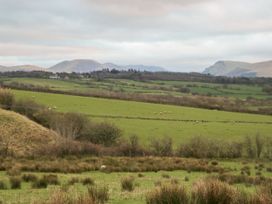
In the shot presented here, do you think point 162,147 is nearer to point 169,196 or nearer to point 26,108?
point 26,108

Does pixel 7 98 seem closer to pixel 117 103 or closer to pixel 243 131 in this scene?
pixel 117 103

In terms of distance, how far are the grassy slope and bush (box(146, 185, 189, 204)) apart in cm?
4539

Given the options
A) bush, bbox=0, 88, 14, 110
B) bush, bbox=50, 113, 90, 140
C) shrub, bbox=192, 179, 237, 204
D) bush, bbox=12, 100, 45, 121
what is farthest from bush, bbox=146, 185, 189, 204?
bush, bbox=0, 88, 14, 110

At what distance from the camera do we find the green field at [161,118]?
220 ft

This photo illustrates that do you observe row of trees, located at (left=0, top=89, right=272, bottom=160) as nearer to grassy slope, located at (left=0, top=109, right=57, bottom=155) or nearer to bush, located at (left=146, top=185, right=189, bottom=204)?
grassy slope, located at (left=0, top=109, right=57, bottom=155)

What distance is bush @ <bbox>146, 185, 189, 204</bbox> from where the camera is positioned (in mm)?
9516

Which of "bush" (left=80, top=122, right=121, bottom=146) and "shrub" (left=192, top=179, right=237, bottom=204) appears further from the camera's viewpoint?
"bush" (left=80, top=122, right=121, bottom=146)

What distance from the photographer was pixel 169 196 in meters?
9.58

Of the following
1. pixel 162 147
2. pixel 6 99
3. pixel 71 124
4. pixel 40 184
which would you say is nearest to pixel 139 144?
pixel 162 147

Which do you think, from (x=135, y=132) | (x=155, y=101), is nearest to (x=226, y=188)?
(x=135, y=132)

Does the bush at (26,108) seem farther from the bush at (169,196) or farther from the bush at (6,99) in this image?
the bush at (169,196)

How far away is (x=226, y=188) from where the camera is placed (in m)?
9.76

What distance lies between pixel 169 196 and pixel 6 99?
6742 centimetres

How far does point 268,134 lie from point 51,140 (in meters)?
31.1
